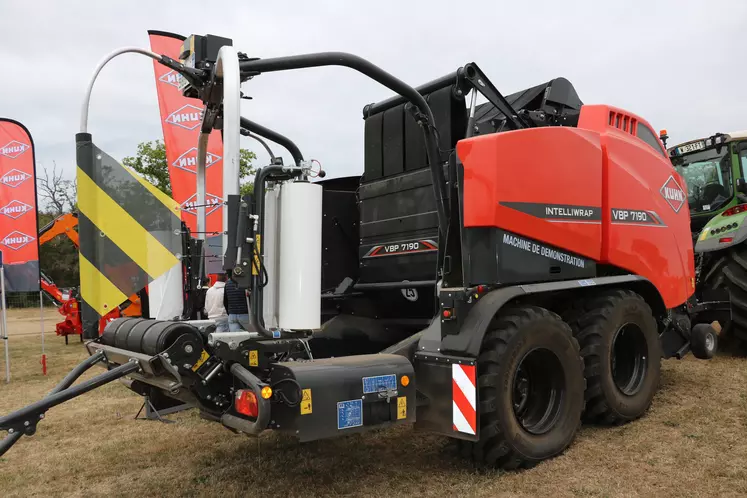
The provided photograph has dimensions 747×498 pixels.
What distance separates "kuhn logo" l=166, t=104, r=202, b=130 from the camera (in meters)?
9.81

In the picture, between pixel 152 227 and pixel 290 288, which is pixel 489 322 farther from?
pixel 152 227

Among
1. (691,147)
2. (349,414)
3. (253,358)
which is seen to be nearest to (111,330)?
(253,358)

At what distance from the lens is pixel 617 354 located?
5.27m

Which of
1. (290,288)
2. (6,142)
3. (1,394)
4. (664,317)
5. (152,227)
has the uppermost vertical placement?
(6,142)

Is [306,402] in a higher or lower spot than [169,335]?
lower

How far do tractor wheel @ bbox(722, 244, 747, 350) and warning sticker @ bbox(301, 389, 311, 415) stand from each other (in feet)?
19.7

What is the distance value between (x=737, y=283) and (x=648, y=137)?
260 cm

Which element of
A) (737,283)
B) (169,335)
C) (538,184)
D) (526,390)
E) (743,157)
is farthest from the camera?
(743,157)

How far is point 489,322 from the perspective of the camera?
371cm

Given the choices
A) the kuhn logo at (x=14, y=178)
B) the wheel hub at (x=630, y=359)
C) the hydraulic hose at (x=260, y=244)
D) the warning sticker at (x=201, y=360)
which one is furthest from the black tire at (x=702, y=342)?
the kuhn logo at (x=14, y=178)

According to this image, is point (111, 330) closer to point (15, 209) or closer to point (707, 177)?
point (15, 209)

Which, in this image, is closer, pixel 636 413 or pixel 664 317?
pixel 636 413

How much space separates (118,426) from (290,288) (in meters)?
3.16

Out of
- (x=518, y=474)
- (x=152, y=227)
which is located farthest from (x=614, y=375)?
(x=152, y=227)
